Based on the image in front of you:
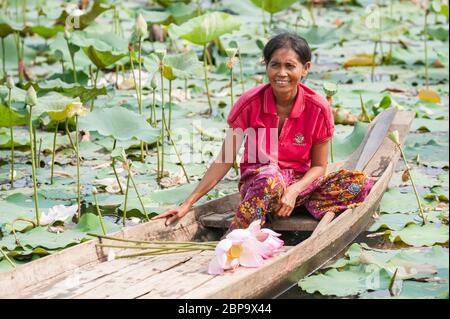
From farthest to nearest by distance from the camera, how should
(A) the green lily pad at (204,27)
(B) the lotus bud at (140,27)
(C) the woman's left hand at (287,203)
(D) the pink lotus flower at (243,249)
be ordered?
1. (A) the green lily pad at (204,27)
2. (B) the lotus bud at (140,27)
3. (C) the woman's left hand at (287,203)
4. (D) the pink lotus flower at (243,249)

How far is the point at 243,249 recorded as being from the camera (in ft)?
12.9

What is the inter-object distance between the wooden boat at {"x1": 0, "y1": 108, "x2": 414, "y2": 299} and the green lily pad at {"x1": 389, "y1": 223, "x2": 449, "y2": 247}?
0.19 metres

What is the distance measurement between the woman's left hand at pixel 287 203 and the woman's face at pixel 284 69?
410mm

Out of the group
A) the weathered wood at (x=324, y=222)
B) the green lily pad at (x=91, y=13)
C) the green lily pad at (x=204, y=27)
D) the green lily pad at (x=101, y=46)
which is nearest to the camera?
the weathered wood at (x=324, y=222)

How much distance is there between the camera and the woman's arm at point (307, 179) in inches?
172

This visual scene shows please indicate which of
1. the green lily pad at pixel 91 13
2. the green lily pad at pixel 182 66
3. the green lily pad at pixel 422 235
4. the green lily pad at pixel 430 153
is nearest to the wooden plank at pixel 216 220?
the green lily pad at pixel 422 235

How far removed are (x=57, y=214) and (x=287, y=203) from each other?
1007 millimetres

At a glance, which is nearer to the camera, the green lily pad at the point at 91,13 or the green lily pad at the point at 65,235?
the green lily pad at the point at 65,235

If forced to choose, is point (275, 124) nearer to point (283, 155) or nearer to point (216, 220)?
point (283, 155)

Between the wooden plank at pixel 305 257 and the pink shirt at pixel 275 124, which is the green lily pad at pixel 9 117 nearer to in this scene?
the pink shirt at pixel 275 124

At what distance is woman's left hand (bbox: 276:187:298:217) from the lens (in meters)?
4.36

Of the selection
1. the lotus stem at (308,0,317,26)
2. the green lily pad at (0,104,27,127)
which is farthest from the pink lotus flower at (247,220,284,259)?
the lotus stem at (308,0,317,26)

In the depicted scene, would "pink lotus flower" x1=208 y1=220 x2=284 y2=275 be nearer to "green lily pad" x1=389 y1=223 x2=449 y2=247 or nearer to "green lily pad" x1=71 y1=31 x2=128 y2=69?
"green lily pad" x1=389 y1=223 x2=449 y2=247
